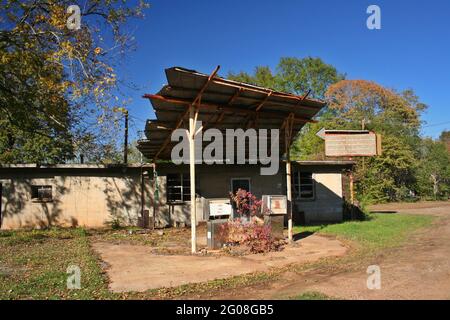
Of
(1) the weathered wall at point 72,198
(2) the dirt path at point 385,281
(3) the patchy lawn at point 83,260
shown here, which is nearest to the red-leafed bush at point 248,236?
(3) the patchy lawn at point 83,260

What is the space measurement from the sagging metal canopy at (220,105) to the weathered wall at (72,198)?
3.17m

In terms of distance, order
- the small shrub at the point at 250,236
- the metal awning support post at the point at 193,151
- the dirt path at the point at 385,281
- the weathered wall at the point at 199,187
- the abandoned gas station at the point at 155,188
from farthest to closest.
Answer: the weathered wall at the point at 199,187 → the abandoned gas station at the point at 155,188 → the small shrub at the point at 250,236 → the metal awning support post at the point at 193,151 → the dirt path at the point at 385,281

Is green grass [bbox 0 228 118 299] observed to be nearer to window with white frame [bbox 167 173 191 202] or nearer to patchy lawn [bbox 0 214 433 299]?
patchy lawn [bbox 0 214 433 299]

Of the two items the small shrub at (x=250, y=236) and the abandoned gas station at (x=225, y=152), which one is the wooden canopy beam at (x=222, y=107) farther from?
the small shrub at (x=250, y=236)

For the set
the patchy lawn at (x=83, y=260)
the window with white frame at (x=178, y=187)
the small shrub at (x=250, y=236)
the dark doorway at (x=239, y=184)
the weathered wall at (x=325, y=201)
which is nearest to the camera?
the patchy lawn at (x=83, y=260)

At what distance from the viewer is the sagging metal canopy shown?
945cm

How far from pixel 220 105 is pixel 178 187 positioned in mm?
7134

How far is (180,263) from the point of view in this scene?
8.73 metres

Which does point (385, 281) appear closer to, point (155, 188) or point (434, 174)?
point (155, 188)

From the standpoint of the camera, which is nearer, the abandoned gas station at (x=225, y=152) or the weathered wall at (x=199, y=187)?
the abandoned gas station at (x=225, y=152)

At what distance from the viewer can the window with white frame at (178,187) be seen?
1734 cm

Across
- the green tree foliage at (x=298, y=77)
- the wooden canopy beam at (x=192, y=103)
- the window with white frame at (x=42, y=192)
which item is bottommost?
the window with white frame at (x=42, y=192)

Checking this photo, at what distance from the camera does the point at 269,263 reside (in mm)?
8680

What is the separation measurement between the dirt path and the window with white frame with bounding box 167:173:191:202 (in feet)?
32.4
